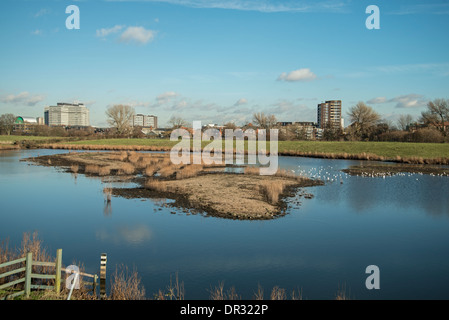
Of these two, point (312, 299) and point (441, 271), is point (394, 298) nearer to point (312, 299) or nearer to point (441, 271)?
point (312, 299)

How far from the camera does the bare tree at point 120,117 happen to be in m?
120

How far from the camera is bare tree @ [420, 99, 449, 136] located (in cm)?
8375

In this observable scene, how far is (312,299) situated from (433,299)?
3538mm

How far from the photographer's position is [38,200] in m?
25.4

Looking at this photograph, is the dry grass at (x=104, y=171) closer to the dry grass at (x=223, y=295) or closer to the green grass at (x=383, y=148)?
the dry grass at (x=223, y=295)

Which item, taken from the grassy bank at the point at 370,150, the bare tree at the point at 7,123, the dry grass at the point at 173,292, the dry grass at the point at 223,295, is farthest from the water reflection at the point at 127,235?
the bare tree at the point at 7,123

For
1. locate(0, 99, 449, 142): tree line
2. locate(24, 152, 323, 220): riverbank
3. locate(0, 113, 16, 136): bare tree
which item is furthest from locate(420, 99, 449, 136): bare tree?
locate(0, 113, 16, 136): bare tree

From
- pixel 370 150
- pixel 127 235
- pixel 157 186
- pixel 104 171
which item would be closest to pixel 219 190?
pixel 157 186

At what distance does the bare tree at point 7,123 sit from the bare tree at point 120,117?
3390cm

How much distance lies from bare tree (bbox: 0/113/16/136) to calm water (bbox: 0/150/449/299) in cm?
11091

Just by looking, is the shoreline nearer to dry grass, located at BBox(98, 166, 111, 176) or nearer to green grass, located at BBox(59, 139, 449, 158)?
green grass, located at BBox(59, 139, 449, 158)

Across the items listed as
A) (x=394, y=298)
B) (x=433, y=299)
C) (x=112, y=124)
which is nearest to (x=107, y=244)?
(x=394, y=298)

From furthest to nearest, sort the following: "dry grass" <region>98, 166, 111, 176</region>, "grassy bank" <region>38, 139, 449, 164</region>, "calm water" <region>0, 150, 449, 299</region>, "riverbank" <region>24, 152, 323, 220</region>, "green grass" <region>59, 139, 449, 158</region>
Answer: "green grass" <region>59, 139, 449, 158</region> < "grassy bank" <region>38, 139, 449, 164</region> < "dry grass" <region>98, 166, 111, 176</region> < "riverbank" <region>24, 152, 323, 220</region> < "calm water" <region>0, 150, 449, 299</region>

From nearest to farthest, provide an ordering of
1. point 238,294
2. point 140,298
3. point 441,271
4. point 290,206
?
point 140,298 < point 238,294 < point 441,271 < point 290,206
